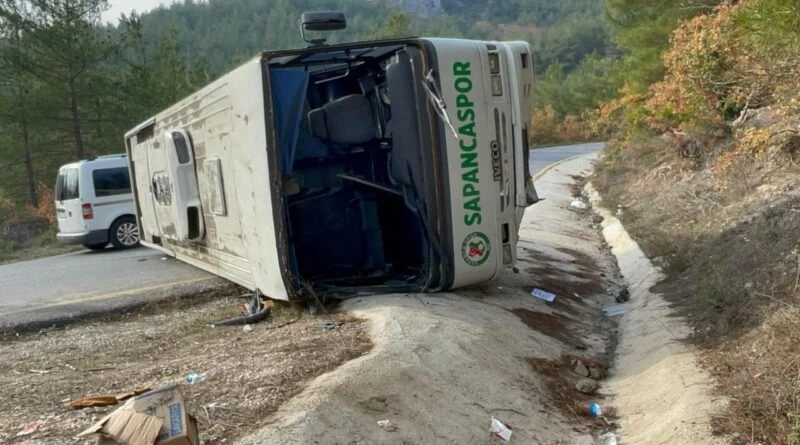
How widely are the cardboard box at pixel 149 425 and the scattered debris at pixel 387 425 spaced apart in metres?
1.06

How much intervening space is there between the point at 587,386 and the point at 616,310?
9.09 feet

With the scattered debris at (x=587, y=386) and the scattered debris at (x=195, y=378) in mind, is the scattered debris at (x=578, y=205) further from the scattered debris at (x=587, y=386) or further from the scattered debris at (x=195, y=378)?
the scattered debris at (x=195, y=378)

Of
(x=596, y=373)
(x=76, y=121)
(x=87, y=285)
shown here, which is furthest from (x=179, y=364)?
(x=76, y=121)

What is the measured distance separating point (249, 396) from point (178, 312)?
398 centimetres

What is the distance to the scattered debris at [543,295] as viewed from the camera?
7855 mm

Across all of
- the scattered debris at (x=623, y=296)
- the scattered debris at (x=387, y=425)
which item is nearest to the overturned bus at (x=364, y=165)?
the scattered debris at (x=623, y=296)

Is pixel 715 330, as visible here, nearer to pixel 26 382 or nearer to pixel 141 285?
pixel 26 382

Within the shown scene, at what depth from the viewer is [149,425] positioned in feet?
11.6

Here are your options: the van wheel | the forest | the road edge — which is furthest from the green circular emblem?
the forest

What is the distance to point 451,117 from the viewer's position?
6574mm

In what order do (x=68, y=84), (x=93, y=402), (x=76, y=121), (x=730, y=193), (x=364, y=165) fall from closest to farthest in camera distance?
(x=93, y=402) → (x=364, y=165) → (x=730, y=193) → (x=68, y=84) → (x=76, y=121)

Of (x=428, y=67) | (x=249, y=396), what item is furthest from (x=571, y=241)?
(x=249, y=396)

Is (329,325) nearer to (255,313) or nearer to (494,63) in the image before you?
(255,313)

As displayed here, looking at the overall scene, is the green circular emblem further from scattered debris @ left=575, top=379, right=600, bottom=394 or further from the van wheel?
the van wheel
